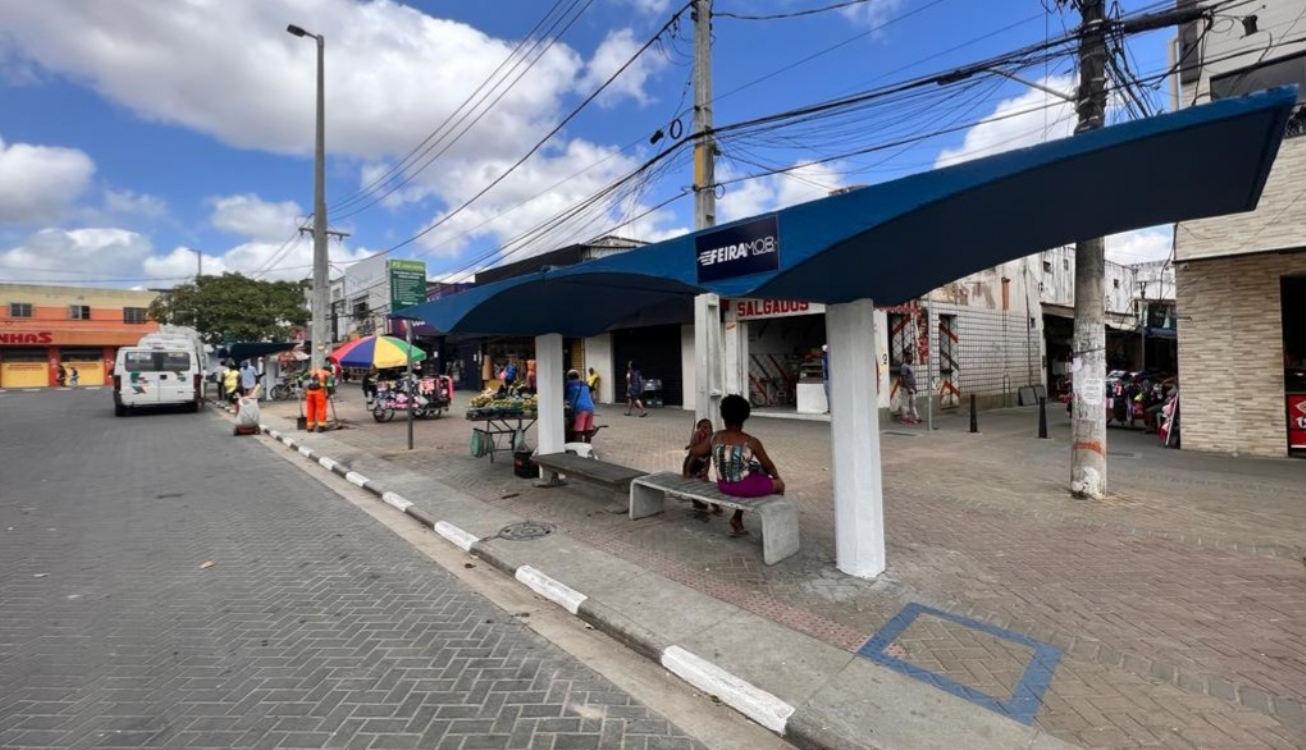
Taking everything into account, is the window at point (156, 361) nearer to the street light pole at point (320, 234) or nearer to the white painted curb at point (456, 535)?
the street light pole at point (320, 234)

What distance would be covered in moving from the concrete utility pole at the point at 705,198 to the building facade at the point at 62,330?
5687 cm

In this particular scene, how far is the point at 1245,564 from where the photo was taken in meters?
4.91

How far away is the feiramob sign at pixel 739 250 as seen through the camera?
12.9ft

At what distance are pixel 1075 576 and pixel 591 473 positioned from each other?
4.89 m

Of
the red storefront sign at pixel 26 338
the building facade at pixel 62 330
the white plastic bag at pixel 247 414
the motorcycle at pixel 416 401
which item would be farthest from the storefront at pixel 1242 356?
the red storefront sign at pixel 26 338

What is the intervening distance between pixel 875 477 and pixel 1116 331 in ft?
93.6

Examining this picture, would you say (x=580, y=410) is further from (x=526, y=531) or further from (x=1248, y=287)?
(x=1248, y=287)

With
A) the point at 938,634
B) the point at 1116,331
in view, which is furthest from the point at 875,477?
the point at 1116,331

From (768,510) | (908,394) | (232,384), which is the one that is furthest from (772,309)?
(232,384)

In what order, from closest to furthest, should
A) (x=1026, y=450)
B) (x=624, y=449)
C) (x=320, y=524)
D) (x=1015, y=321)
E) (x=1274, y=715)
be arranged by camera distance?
(x=1274, y=715), (x=320, y=524), (x=1026, y=450), (x=624, y=449), (x=1015, y=321)

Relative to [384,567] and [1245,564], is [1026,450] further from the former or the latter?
[384,567]

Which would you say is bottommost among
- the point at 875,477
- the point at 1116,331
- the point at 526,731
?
the point at 526,731

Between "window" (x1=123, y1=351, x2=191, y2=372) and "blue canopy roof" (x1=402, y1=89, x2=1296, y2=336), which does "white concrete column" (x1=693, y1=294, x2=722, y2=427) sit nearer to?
"blue canopy roof" (x1=402, y1=89, x2=1296, y2=336)

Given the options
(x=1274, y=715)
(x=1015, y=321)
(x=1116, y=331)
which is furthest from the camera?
(x=1116, y=331)
